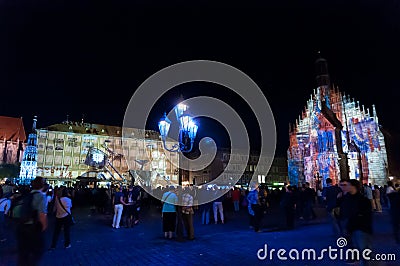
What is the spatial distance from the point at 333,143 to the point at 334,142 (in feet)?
0.64

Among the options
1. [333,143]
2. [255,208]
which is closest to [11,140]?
[333,143]

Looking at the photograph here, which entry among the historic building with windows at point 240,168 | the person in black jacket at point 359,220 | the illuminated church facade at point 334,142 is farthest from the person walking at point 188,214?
the historic building with windows at point 240,168

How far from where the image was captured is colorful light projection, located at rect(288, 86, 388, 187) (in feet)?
128

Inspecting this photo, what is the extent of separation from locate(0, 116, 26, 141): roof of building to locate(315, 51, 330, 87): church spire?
216 feet

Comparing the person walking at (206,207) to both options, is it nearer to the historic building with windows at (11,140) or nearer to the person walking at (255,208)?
the person walking at (255,208)

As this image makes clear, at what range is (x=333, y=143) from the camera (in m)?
41.8

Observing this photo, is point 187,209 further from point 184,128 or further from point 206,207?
point 184,128

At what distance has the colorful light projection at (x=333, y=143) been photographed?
128ft

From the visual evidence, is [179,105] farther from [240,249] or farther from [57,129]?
[57,129]

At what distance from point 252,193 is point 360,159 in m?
35.1

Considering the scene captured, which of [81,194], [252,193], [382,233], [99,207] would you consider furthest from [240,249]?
[81,194]

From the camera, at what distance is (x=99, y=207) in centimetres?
2039

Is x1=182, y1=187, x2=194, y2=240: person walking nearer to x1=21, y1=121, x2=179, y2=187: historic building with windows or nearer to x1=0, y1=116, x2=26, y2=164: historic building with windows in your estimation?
x1=21, y1=121, x2=179, y2=187: historic building with windows

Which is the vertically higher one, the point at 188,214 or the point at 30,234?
the point at 30,234
